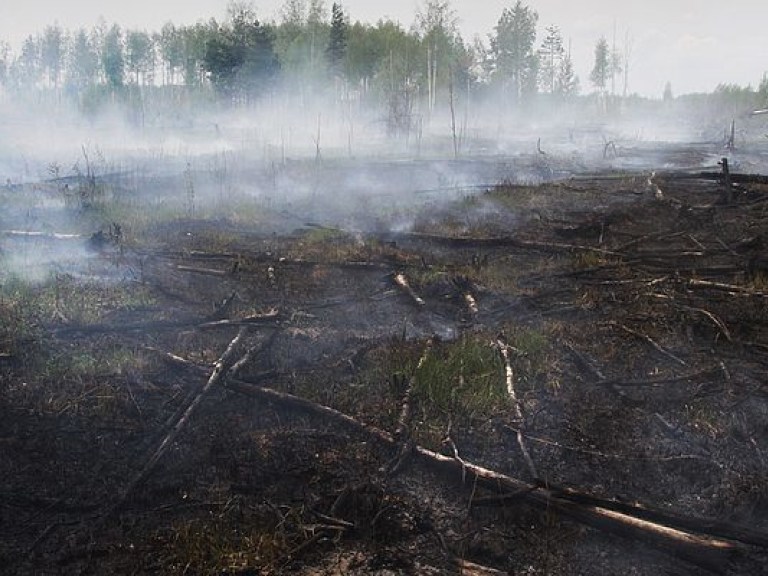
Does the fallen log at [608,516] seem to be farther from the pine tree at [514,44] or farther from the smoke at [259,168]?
the pine tree at [514,44]

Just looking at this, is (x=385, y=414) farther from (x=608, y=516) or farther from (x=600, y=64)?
(x=600, y=64)

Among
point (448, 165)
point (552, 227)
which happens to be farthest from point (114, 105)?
point (552, 227)

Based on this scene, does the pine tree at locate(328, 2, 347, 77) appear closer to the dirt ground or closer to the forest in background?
the forest in background

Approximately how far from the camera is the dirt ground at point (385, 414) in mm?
3838

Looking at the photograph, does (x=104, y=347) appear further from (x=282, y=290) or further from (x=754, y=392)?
(x=754, y=392)

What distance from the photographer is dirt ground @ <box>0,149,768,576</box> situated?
384 centimetres

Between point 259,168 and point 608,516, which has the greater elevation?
point 259,168

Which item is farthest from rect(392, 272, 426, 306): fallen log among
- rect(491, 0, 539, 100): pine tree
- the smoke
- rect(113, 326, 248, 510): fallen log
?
rect(491, 0, 539, 100): pine tree

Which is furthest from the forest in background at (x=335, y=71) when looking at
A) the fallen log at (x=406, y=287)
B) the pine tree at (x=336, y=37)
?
the fallen log at (x=406, y=287)

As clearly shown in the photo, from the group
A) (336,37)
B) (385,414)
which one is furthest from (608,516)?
(336,37)

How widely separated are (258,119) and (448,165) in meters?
28.8

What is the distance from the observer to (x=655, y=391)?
232 inches

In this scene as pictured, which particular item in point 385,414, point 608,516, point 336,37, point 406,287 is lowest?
point 608,516

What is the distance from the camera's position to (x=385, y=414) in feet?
17.8
